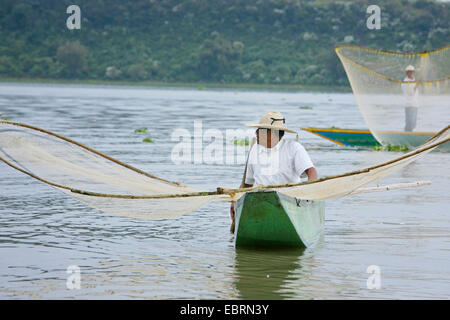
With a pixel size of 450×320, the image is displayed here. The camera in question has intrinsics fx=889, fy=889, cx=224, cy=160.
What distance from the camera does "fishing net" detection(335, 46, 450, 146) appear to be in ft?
61.5

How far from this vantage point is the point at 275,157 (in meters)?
8.92

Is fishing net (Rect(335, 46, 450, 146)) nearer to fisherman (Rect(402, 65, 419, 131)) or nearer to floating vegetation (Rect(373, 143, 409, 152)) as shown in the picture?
fisherman (Rect(402, 65, 419, 131))

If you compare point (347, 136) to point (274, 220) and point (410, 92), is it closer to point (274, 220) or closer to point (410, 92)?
point (410, 92)

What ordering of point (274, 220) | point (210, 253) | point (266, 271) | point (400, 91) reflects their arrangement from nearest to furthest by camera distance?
1. point (266, 271)
2. point (274, 220)
3. point (210, 253)
4. point (400, 91)

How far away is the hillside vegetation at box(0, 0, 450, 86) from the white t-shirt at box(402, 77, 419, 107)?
69895 mm

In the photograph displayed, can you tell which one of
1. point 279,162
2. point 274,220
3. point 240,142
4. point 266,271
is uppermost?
point 279,162

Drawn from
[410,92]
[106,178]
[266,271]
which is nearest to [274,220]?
[266,271]

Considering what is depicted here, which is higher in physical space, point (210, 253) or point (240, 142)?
point (240, 142)

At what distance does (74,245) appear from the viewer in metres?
9.59

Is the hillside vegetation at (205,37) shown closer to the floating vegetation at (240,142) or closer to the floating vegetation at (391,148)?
the floating vegetation at (240,142)

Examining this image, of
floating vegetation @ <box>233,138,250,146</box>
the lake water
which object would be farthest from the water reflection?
floating vegetation @ <box>233,138,250,146</box>

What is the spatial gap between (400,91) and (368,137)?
2052 mm

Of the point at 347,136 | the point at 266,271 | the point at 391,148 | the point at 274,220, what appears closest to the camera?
the point at 266,271
